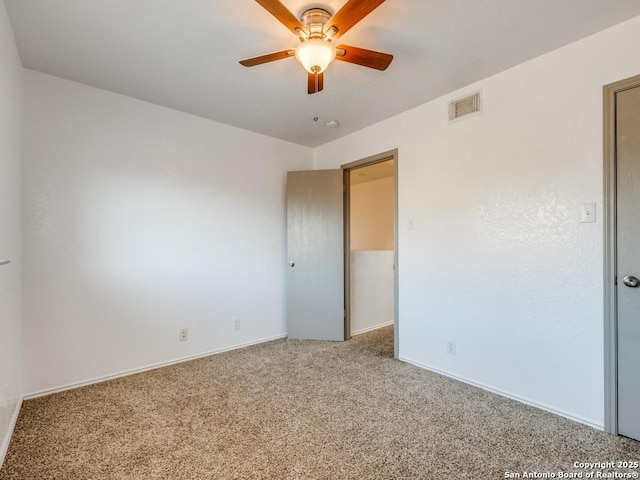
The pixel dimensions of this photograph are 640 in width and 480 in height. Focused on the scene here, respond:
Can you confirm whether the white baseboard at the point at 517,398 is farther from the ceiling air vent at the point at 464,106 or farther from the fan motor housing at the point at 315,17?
the fan motor housing at the point at 315,17

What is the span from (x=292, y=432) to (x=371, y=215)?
4.94 m

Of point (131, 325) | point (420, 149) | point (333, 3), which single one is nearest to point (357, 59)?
point (333, 3)

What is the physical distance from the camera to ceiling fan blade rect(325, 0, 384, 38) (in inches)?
56.1

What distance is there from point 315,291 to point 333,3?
2.87 metres

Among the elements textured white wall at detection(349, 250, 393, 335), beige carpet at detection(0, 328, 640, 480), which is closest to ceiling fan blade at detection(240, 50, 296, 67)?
beige carpet at detection(0, 328, 640, 480)

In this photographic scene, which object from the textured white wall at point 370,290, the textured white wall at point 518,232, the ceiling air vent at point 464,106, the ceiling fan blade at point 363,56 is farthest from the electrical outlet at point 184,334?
the ceiling air vent at point 464,106

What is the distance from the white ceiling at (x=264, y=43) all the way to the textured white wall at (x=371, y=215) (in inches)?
132

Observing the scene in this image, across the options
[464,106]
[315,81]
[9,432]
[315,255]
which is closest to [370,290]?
[315,255]

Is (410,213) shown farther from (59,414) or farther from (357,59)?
(59,414)

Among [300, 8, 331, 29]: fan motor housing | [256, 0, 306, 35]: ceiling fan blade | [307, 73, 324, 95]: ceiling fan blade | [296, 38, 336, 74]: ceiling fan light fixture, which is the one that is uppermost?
[300, 8, 331, 29]: fan motor housing

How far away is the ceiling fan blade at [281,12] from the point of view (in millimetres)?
1418

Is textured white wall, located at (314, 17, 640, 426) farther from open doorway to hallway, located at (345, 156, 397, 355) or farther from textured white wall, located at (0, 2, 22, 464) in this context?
textured white wall, located at (0, 2, 22, 464)

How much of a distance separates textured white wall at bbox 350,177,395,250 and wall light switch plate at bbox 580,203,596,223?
172 inches

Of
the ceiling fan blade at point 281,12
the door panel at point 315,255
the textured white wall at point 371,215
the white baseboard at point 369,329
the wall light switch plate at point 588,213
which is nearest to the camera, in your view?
the ceiling fan blade at point 281,12
